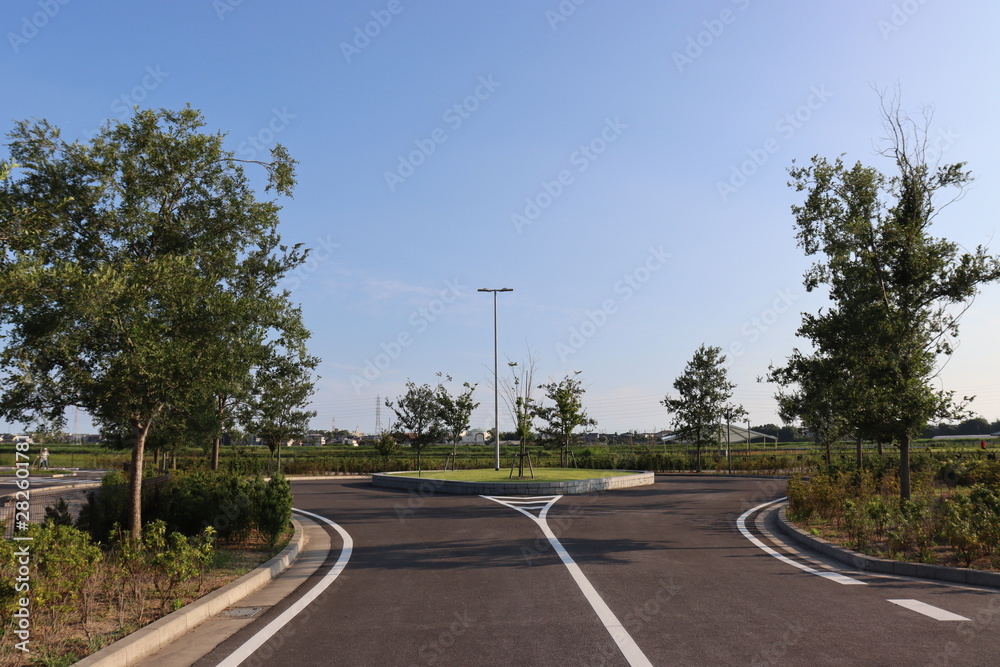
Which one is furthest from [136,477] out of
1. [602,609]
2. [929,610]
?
[929,610]

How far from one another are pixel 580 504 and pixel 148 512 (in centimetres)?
1064

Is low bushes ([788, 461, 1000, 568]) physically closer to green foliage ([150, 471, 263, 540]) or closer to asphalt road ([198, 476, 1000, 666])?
asphalt road ([198, 476, 1000, 666])

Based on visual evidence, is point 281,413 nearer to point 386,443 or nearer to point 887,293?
point 386,443

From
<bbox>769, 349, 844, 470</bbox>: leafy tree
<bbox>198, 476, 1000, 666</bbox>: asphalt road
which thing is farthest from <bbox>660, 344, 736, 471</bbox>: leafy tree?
<bbox>198, 476, 1000, 666</bbox>: asphalt road

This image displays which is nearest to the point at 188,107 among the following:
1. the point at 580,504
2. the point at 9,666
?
the point at 9,666

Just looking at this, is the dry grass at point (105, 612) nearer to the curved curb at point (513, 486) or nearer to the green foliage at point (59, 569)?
the green foliage at point (59, 569)

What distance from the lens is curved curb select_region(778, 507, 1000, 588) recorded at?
7895 millimetres

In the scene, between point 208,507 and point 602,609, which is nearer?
point 602,609

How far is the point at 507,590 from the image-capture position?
24.9 feet

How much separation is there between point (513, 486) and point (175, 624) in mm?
16075

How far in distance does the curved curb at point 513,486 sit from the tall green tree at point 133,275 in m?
13.2

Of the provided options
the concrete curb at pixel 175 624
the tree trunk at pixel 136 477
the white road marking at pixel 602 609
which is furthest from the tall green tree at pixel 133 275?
the white road marking at pixel 602 609

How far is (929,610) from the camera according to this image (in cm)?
652

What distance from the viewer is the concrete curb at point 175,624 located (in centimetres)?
500
